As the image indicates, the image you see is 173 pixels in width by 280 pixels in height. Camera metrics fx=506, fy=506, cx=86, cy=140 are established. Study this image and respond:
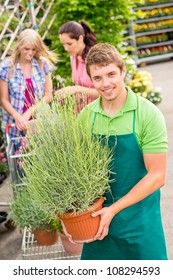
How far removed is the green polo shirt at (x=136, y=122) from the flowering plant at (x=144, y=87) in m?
4.48

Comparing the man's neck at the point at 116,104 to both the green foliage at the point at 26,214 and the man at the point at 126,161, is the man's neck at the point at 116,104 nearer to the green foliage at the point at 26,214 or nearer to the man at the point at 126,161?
the man at the point at 126,161

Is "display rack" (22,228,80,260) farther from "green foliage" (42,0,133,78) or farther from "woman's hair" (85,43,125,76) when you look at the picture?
"green foliage" (42,0,133,78)

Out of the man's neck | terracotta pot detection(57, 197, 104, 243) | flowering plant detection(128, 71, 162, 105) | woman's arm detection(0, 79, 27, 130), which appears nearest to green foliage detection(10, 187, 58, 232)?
woman's arm detection(0, 79, 27, 130)

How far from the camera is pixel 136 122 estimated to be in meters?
1.75

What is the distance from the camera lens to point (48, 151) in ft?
5.78

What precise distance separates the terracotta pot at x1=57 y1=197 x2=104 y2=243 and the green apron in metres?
0.11

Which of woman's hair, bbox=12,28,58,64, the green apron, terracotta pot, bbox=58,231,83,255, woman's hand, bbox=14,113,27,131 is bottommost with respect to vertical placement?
terracotta pot, bbox=58,231,83,255

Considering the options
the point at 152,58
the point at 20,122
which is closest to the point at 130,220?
the point at 20,122

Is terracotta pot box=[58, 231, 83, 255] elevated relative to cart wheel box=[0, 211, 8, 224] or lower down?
lower down

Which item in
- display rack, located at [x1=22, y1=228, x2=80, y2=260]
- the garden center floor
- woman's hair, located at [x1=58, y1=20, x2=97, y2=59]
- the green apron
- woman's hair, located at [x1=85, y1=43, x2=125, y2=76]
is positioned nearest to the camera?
woman's hair, located at [x1=85, y1=43, x2=125, y2=76]

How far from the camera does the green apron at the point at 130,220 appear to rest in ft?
5.89

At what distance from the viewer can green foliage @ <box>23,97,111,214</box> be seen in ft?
5.65

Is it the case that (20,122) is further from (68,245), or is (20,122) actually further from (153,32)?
(153,32)
